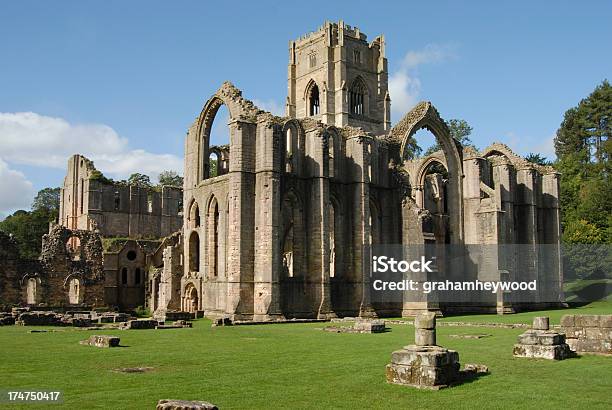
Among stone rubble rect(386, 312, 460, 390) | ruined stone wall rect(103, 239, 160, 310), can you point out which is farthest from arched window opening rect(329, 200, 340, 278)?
stone rubble rect(386, 312, 460, 390)

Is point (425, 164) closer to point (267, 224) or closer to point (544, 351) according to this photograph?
point (267, 224)

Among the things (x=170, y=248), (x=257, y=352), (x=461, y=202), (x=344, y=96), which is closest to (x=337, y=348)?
(x=257, y=352)

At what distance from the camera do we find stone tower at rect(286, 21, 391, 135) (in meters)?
79.4

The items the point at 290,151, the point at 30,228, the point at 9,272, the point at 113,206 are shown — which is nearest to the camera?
the point at 290,151

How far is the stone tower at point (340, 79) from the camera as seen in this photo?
79.4 meters

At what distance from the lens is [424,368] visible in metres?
10.3

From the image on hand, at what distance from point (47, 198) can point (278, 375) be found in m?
92.5

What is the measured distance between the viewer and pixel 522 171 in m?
39.1

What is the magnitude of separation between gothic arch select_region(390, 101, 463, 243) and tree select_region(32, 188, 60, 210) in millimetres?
71793

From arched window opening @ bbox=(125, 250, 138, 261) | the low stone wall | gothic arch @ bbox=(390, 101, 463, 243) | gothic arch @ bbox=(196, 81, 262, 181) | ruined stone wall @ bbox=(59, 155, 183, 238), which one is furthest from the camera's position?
ruined stone wall @ bbox=(59, 155, 183, 238)

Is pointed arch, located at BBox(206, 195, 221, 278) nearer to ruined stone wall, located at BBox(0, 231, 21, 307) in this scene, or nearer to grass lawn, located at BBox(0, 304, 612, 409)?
ruined stone wall, located at BBox(0, 231, 21, 307)

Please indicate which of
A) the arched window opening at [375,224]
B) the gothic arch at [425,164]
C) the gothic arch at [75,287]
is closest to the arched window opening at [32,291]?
the gothic arch at [75,287]

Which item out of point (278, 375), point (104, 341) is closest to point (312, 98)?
point (104, 341)

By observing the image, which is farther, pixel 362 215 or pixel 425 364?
pixel 362 215
